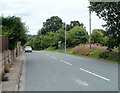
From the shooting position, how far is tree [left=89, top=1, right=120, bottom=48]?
20625 mm

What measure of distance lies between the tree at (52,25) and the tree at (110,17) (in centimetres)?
8688

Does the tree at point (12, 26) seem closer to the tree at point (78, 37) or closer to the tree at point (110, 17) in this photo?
the tree at point (110, 17)

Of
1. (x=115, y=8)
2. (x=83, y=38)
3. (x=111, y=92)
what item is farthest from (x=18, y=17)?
(x=83, y=38)

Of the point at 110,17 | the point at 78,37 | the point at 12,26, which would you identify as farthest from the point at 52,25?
the point at 12,26

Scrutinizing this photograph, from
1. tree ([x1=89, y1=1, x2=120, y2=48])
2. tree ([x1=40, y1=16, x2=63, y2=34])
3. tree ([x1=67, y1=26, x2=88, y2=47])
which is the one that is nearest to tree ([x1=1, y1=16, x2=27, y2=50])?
tree ([x1=89, y1=1, x2=120, y2=48])

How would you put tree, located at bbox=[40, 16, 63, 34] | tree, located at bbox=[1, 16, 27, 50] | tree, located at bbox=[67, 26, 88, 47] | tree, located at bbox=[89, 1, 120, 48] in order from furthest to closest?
tree, located at bbox=[40, 16, 63, 34] < tree, located at bbox=[67, 26, 88, 47] < tree, located at bbox=[89, 1, 120, 48] < tree, located at bbox=[1, 16, 27, 50]

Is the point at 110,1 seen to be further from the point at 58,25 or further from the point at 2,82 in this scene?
the point at 58,25

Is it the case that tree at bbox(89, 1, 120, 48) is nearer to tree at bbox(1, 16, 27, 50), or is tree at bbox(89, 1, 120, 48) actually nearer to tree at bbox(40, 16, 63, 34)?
tree at bbox(1, 16, 27, 50)

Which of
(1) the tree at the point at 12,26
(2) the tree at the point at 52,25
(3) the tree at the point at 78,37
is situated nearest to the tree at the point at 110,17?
(1) the tree at the point at 12,26

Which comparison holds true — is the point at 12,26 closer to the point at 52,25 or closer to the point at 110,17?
the point at 110,17

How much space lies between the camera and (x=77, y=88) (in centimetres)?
861

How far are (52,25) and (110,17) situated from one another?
90044 mm

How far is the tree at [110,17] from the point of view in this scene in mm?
20625

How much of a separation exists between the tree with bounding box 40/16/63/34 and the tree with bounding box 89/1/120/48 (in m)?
86.9
